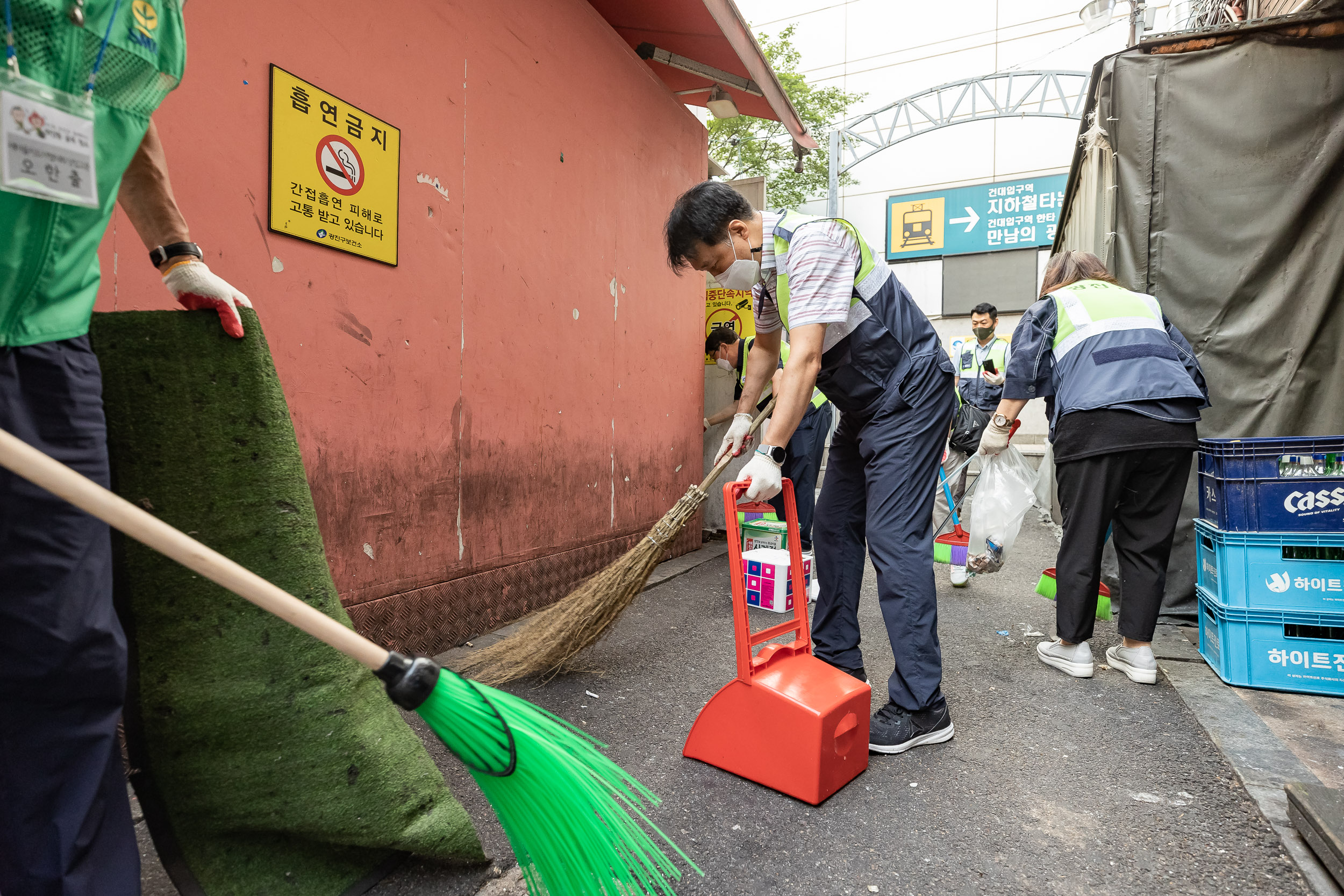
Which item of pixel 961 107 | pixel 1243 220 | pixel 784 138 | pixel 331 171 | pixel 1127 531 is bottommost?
pixel 1127 531

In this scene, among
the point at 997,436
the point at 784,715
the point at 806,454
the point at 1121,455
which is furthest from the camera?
the point at 806,454

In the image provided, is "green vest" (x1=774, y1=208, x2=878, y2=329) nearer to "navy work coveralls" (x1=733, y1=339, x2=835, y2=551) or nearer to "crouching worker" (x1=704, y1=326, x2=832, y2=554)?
"crouching worker" (x1=704, y1=326, x2=832, y2=554)

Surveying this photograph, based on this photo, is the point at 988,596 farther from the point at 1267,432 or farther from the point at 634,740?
the point at 634,740

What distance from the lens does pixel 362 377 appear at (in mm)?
2684

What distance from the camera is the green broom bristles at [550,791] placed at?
104cm

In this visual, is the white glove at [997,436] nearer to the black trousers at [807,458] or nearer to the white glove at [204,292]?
the black trousers at [807,458]

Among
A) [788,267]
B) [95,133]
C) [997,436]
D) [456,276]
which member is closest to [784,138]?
[997,436]

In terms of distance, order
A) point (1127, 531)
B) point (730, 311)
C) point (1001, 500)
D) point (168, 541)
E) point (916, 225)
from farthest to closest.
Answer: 1. point (916, 225)
2. point (730, 311)
3. point (1001, 500)
4. point (1127, 531)
5. point (168, 541)

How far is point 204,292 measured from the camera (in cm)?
128

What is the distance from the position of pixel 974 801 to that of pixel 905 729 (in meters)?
0.31

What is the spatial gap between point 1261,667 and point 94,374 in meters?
3.70

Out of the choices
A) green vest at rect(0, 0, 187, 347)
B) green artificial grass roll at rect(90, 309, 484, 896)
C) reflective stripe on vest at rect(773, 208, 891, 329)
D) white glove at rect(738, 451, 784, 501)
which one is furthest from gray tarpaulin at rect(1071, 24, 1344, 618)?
green vest at rect(0, 0, 187, 347)

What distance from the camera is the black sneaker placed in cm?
218

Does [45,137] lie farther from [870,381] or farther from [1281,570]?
[1281,570]
